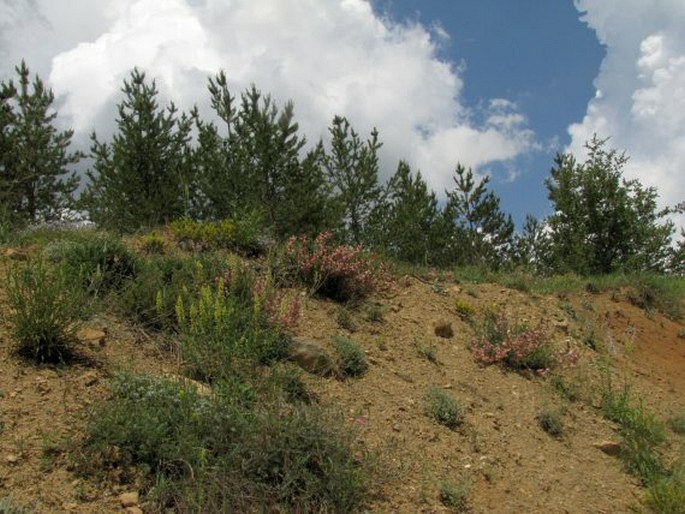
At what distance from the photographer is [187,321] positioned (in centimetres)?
534

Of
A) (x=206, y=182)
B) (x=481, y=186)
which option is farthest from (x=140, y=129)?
(x=481, y=186)

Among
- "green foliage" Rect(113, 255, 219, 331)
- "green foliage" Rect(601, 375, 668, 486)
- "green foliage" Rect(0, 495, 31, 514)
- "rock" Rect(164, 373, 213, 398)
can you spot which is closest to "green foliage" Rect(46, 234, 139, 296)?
"green foliage" Rect(113, 255, 219, 331)

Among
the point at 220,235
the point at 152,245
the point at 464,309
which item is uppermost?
the point at 220,235

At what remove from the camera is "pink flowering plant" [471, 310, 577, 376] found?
7.02m

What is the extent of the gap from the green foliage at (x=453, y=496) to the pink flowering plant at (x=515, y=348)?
284 cm

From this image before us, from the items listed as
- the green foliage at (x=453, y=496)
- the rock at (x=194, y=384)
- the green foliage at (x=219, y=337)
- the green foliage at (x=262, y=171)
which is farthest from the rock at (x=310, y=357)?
the green foliage at (x=262, y=171)

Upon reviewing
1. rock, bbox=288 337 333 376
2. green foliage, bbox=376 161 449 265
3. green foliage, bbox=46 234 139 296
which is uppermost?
green foliage, bbox=376 161 449 265

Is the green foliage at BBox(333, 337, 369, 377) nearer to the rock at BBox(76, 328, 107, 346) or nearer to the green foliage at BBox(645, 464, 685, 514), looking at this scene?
the rock at BBox(76, 328, 107, 346)

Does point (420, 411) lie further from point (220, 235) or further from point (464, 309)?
point (220, 235)

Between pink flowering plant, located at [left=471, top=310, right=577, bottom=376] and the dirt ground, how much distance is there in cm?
16

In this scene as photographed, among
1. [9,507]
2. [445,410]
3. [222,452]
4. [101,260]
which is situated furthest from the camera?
[101,260]

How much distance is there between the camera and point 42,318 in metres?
4.27

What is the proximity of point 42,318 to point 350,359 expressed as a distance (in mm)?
2637

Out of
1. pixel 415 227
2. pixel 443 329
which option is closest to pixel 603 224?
pixel 415 227
